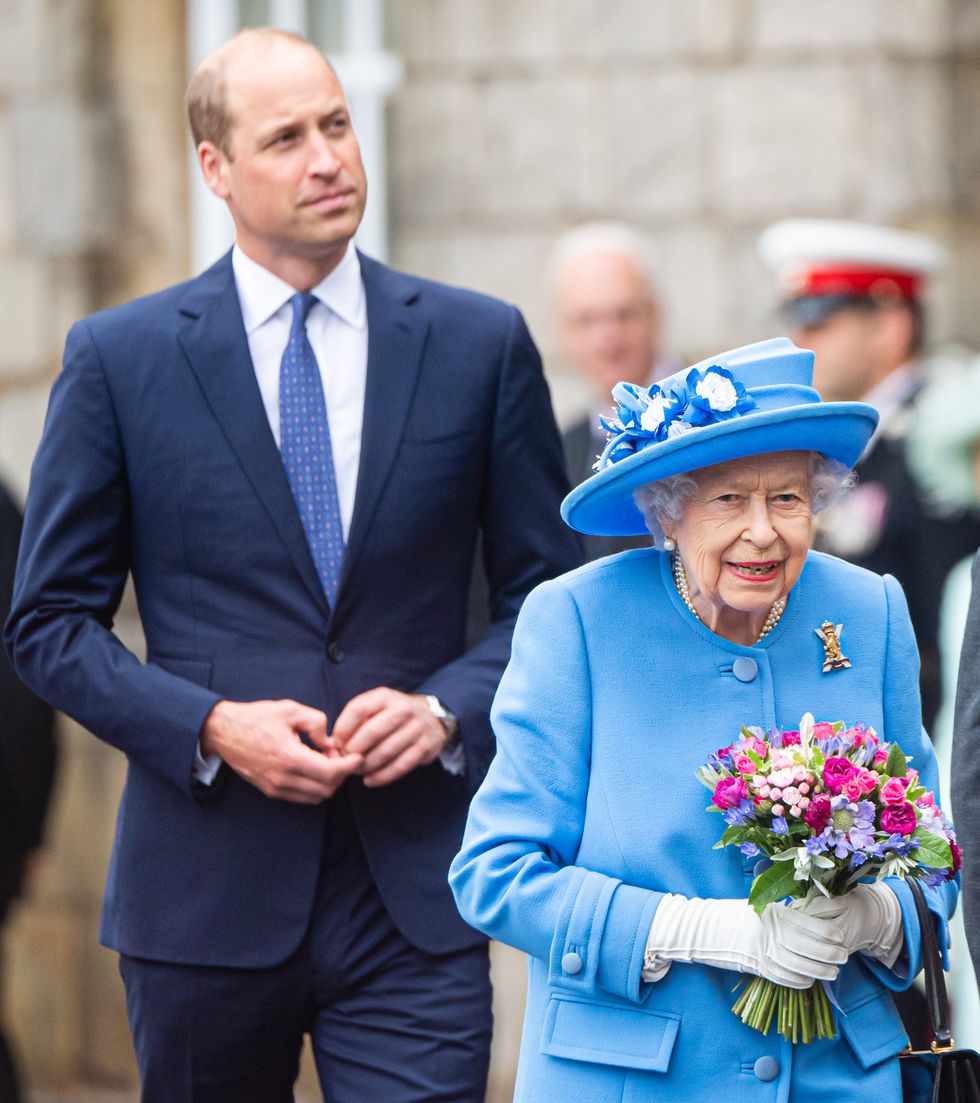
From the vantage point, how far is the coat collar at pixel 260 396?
3873 millimetres

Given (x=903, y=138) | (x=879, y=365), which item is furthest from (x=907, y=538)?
(x=903, y=138)

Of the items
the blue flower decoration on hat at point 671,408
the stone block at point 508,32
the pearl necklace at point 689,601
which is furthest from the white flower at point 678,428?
the stone block at point 508,32

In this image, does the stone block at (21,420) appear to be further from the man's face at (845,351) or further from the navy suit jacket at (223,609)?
the navy suit jacket at (223,609)

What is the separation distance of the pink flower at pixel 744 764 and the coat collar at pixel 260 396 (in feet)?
3.22

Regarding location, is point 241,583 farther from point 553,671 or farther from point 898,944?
point 898,944

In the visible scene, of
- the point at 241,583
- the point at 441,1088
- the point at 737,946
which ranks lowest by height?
the point at 441,1088

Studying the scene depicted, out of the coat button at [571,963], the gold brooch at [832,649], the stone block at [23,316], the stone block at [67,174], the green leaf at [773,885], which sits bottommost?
the coat button at [571,963]

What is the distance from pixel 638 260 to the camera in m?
6.34

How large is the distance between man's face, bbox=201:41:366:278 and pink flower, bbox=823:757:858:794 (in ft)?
4.63

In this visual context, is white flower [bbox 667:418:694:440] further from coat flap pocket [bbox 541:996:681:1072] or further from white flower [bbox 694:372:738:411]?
coat flap pocket [bbox 541:996:681:1072]

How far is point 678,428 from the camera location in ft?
10.6

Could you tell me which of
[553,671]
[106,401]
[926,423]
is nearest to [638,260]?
[926,423]

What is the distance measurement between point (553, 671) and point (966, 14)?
4.20 m

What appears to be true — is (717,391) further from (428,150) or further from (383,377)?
(428,150)
